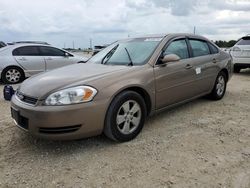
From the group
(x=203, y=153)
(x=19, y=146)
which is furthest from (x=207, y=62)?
(x=19, y=146)

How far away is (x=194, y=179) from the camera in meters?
2.98

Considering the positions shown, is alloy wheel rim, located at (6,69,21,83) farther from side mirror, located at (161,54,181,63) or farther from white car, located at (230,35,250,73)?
white car, located at (230,35,250,73)

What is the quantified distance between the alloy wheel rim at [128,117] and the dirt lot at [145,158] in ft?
0.65

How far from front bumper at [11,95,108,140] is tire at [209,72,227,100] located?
10.5ft

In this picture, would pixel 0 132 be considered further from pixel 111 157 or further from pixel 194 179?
pixel 194 179

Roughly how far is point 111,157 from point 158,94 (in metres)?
1.30

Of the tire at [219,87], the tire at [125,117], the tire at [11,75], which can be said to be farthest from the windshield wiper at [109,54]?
the tire at [11,75]

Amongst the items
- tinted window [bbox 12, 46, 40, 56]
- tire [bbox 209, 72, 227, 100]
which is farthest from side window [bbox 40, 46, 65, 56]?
tire [bbox 209, 72, 227, 100]

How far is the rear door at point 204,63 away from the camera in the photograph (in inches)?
207

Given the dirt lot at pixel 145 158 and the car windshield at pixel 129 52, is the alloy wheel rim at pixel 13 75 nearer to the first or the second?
the dirt lot at pixel 145 158

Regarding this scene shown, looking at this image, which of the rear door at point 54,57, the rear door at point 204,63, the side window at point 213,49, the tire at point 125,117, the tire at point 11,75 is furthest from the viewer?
the rear door at point 54,57

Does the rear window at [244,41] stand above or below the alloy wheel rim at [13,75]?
above

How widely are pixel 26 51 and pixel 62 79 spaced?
6665 millimetres

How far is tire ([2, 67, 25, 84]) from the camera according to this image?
939 cm
